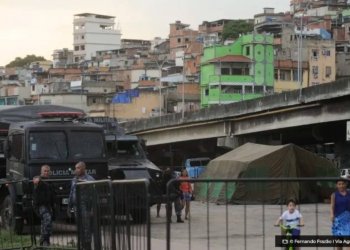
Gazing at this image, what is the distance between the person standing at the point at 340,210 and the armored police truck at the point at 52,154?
329 inches

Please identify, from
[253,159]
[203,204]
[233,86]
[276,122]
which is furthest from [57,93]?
[203,204]

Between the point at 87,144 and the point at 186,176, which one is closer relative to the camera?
the point at 87,144

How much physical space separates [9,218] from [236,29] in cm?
14403

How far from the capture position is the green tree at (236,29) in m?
156

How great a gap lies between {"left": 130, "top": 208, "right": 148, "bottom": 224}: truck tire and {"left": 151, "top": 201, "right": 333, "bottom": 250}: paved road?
1.00ft

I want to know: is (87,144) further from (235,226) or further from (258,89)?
(258,89)

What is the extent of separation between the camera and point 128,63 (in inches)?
6314

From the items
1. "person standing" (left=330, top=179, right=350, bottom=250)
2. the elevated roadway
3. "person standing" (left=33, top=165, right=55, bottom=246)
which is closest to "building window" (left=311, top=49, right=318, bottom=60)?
the elevated roadway

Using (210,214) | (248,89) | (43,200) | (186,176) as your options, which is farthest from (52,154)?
(248,89)

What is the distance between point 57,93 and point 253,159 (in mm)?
84102

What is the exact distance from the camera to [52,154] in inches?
706

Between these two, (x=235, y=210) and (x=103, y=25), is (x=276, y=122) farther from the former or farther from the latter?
(x=103, y=25)

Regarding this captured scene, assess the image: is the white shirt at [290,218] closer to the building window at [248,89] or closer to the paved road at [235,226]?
the paved road at [235,226]

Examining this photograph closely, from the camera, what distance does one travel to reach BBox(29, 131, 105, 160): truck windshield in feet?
58.4
